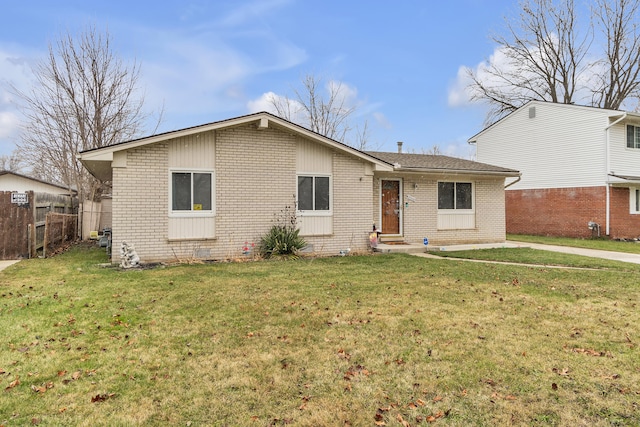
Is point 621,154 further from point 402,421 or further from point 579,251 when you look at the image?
point 402,421

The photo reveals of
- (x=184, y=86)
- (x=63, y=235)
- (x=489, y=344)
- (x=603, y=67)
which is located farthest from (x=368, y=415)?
(x=603, y=67)

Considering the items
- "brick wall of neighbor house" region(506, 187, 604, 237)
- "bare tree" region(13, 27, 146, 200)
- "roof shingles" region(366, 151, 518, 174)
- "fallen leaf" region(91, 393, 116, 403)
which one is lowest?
"fallen leaf" region(91, 393, 116, 403)

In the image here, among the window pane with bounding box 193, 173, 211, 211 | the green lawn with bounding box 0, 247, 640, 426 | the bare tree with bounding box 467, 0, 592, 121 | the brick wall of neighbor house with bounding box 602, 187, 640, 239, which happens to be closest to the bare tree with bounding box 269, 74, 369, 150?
the bare tree with bounding box 467, 0, 592, 121

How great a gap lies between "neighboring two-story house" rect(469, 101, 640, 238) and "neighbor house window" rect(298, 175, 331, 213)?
543 inches

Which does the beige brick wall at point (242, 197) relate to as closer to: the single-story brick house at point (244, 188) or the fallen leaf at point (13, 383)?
the single-story brick house at point (244, 188)

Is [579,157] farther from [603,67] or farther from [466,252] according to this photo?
[603,67]

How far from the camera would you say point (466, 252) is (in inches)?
495

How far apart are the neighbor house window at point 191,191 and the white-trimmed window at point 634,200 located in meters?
19.2

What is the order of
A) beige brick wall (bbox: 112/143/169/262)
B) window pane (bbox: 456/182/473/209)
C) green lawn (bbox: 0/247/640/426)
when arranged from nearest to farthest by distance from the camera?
green lawn (bbox: 0/247/640/426) → beige brick wall (bbox: 112/143/169/262) → window pane (bbox: 456/182/473/209)

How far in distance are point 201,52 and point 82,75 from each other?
6.49m

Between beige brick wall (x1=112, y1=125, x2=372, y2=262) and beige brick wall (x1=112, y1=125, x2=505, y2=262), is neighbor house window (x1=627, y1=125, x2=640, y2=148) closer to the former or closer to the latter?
beige brick wall (x1=112, y1=125, x2=505, y2=262)

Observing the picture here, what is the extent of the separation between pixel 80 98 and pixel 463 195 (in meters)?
18.0

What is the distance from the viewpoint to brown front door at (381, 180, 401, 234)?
548 inches

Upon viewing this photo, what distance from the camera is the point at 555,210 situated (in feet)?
63.9
